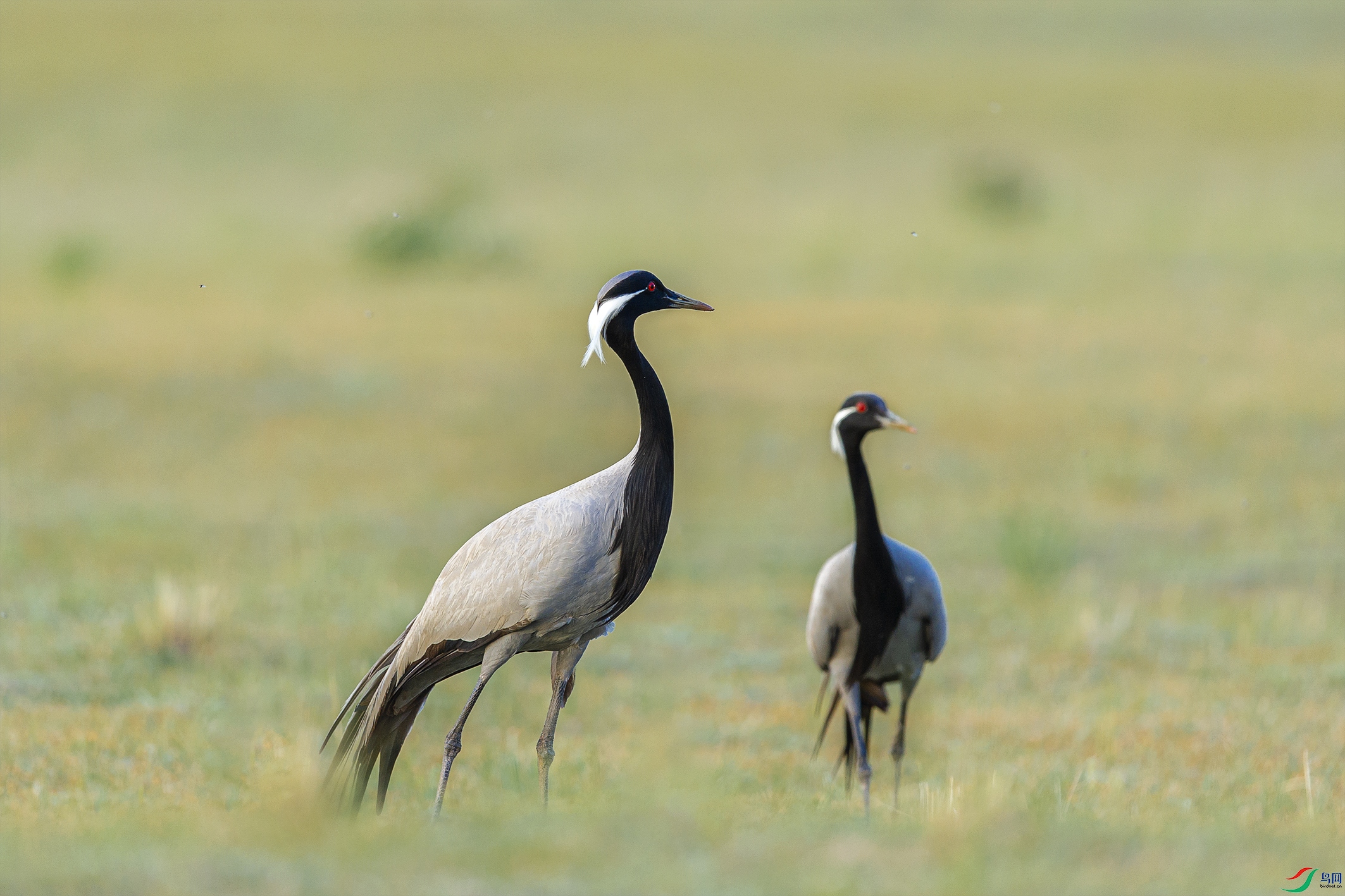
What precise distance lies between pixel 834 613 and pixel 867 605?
0.22 metres

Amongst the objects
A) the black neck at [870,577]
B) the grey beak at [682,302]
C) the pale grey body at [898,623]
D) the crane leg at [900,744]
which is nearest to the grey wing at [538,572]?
the grey beak at [682,302]

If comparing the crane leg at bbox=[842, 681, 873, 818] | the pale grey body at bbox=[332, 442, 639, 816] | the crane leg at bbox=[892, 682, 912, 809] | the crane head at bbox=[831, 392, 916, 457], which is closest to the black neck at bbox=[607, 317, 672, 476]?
the pale grey body at bbox=[332, 442, 639, 816]

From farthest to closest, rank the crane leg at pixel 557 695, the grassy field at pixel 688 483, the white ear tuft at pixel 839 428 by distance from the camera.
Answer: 1. the white ear tuft at pixel 839 428
2. the crane leg at pixel 557 695
3. the grassy field at pixel 688 483

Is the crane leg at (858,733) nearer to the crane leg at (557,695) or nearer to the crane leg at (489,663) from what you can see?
the crane leg at (557,695)

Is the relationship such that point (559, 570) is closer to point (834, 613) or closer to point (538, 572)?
point (538, 572)

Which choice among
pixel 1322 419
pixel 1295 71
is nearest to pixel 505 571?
pixel 1322 419

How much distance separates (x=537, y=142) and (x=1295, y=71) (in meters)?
27.0

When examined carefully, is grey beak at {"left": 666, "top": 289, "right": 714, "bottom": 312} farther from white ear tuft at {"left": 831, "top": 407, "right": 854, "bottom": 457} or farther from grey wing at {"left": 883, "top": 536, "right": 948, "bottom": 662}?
grey wing at {"left": 883, "top": 536, "right": 948, "bottom": 662}

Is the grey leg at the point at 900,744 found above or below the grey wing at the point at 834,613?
below

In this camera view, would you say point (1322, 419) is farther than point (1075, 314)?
No

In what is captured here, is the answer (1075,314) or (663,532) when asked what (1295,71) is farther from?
(663,532)

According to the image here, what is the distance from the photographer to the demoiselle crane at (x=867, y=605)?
8031 mm

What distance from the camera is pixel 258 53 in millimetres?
56156

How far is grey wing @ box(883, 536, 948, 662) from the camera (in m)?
8.20
